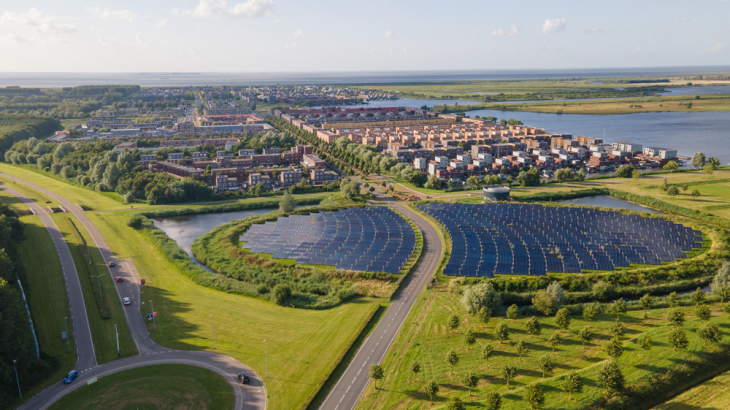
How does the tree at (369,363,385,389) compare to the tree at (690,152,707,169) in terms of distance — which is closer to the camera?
the tree at (369,363,385,389)

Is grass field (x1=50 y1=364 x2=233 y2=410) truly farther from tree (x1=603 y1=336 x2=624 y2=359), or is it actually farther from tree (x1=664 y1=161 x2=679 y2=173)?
tree (x1=664 y1=161 x2=679 y2=173)

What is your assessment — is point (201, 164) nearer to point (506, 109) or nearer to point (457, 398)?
point (457, 398)

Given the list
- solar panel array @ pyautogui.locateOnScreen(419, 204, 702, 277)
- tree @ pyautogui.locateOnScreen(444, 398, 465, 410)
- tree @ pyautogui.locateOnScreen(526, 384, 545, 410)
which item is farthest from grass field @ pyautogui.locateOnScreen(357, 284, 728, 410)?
solar panel array @ pyautogui.locateOnScreen(419, 204, 702, 277)

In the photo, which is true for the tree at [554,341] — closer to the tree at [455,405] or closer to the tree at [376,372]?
the tree at [455,405]

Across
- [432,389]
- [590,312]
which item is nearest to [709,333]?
[590,312]

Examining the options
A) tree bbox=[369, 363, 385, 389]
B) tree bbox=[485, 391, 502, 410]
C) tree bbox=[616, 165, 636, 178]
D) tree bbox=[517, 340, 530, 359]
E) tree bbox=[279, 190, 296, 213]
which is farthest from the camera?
tree bbox=[616, 165, 636, 178]

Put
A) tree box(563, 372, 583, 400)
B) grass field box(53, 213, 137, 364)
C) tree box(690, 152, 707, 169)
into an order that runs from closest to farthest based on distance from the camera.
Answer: tree box(563, 372, 583, 400)
grass field box(53, 213, 137, 364)
tree box(690, 152, 707, 169)
